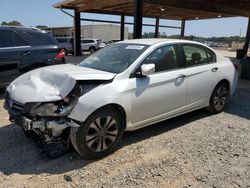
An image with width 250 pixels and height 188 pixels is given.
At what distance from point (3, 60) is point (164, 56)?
423cm

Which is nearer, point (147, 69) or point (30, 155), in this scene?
point (30, 155)

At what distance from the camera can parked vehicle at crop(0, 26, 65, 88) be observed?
648cm

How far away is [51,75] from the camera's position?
3.70 meters

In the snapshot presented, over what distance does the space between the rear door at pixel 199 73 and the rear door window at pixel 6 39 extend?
4.46 metres

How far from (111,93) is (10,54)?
13.7ft

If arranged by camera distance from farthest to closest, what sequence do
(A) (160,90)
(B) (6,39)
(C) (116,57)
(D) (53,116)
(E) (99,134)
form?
(B) (6,39), (C) (116,57), (A) (160,90), (E) (99,134), (D) (53,116)

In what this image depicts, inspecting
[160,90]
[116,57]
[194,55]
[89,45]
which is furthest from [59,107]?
[89,45]

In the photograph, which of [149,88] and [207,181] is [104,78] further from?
[207,181]

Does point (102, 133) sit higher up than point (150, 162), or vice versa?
point (102, 133)

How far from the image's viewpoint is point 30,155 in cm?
360

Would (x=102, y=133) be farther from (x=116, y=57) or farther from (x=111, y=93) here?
(x=116, y=57)

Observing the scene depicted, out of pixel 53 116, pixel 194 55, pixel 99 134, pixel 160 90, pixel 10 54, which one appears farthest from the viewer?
pixel 10 54

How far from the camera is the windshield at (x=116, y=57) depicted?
156 inches

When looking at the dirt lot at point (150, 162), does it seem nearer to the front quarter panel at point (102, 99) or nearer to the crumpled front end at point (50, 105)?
the crumpled front end at point (50, 105)
